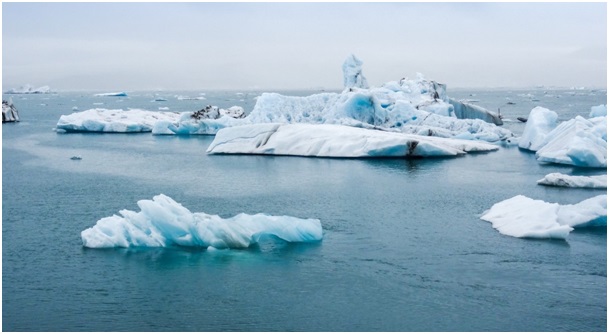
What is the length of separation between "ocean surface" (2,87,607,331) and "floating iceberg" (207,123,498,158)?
13.9 feet

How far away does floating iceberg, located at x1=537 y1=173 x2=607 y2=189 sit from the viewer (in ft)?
56.0

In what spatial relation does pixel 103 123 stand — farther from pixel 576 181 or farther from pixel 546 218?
pixel 546 218

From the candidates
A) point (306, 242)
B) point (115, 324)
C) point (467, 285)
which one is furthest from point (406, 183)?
point (115, 324)

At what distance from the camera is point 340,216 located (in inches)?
553

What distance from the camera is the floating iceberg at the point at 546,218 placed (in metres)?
11.9

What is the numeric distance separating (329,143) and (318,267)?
43.4ft

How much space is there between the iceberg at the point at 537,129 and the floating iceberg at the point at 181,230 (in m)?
15.9

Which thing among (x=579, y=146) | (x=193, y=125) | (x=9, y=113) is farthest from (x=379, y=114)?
(x=9, y=113)

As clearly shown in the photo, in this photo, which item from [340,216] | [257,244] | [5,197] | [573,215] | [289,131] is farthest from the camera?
[289,131]

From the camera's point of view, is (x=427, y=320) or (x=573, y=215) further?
(x=573, y=215)

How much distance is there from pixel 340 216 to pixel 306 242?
2568mm

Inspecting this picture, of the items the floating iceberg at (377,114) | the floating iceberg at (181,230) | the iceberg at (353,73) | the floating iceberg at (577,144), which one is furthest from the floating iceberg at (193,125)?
the floating iceberg at (181,230)

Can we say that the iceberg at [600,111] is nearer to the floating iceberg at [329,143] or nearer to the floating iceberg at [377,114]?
the floating iceberg at [377,114]

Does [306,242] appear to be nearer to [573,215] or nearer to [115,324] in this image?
[115,324]
